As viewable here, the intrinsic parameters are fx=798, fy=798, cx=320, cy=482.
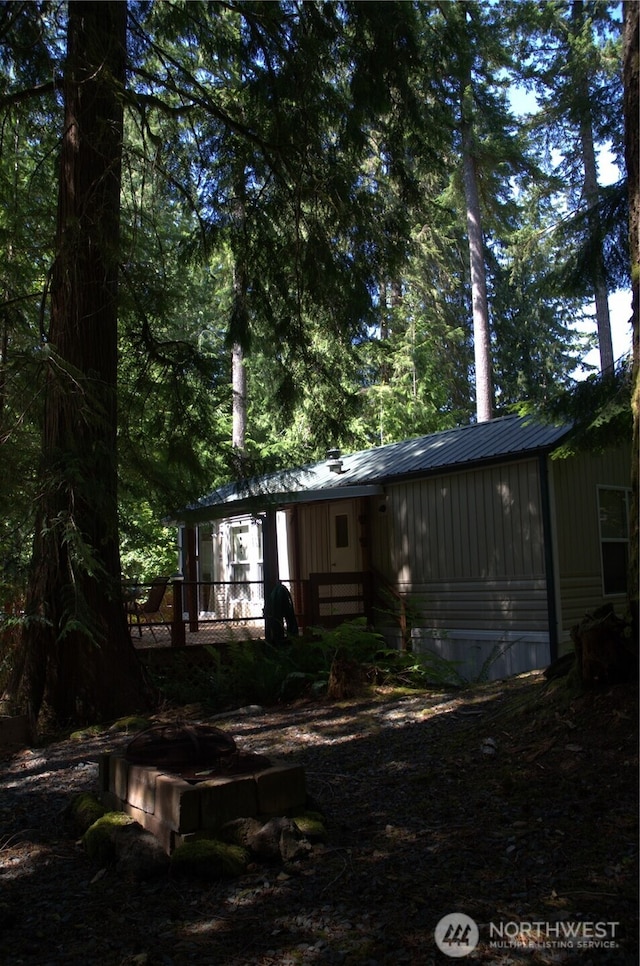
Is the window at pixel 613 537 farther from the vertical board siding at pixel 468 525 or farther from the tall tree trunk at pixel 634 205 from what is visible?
the tall tree trunk at pixel 634 205

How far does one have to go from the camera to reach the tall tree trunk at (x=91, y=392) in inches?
283

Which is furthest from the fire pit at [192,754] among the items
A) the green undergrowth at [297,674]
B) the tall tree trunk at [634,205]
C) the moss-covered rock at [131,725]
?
the green undergrowth at [297,674]

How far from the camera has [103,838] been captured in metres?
4.04

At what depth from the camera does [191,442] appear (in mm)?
8633

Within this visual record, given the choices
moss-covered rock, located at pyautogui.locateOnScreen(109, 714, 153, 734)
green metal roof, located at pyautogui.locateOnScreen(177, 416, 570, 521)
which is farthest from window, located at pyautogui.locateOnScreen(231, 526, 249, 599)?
moss-covered rock, located at pyautogui.locateOnScreen(109, 714, 153, 734)

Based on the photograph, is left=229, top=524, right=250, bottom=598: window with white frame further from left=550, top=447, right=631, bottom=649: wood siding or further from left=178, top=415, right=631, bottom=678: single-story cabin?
left=550, top=447, right=631, bottom=649: wood siding

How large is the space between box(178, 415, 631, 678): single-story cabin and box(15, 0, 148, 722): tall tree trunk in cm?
161

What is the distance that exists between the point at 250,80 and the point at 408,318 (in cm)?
1791

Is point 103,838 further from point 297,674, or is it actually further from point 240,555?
point 240,555

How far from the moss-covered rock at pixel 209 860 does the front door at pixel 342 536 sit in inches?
406

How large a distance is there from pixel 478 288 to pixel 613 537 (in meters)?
10.6

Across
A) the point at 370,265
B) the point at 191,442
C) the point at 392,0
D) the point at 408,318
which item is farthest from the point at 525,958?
the point at 408,318

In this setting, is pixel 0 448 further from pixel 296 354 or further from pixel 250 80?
pixel 250 80

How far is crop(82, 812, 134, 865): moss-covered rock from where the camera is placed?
3.97 meters
